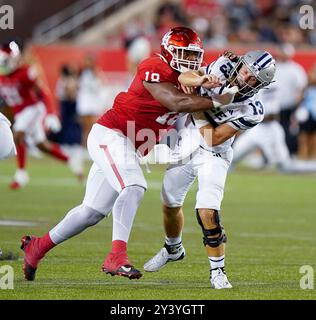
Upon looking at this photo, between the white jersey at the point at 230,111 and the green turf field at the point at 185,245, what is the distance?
3.26ft

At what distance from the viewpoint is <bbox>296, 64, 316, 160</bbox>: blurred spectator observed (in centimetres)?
1711

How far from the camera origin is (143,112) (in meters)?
6.75

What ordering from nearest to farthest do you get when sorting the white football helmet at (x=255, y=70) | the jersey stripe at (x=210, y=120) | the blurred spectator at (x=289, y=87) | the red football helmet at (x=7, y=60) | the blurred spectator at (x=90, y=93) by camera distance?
the white football helmet at (x=255, y=70) < the jersey stripe at (x=210, y=120) < the red football helmet at (x=7, y=60) < the blurred spectator at (x=289, y=87) < the blurred spectator at (x=90, y=93)

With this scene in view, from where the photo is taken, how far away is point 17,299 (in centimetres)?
599

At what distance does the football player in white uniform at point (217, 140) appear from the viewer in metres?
6.58

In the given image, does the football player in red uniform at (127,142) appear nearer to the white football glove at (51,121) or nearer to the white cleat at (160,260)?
the white cleat at (160,260)

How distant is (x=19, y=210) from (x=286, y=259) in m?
3.73

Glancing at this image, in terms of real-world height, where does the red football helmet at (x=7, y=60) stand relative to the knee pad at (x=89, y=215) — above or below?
above

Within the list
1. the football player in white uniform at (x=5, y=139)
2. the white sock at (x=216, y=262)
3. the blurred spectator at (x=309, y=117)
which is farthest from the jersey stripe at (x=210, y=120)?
the blurred spectator at (x=309, y=117)

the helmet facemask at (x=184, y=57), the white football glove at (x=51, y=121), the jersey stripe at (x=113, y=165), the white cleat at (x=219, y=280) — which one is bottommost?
the white football glove at (x=51, y=121)

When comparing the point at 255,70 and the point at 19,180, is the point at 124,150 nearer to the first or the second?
the point at 255,70

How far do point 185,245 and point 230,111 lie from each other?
2275 millimetres

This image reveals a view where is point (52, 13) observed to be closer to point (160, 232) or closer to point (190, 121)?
point (160, 232)

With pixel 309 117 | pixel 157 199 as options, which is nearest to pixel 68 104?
pixel 309 117
